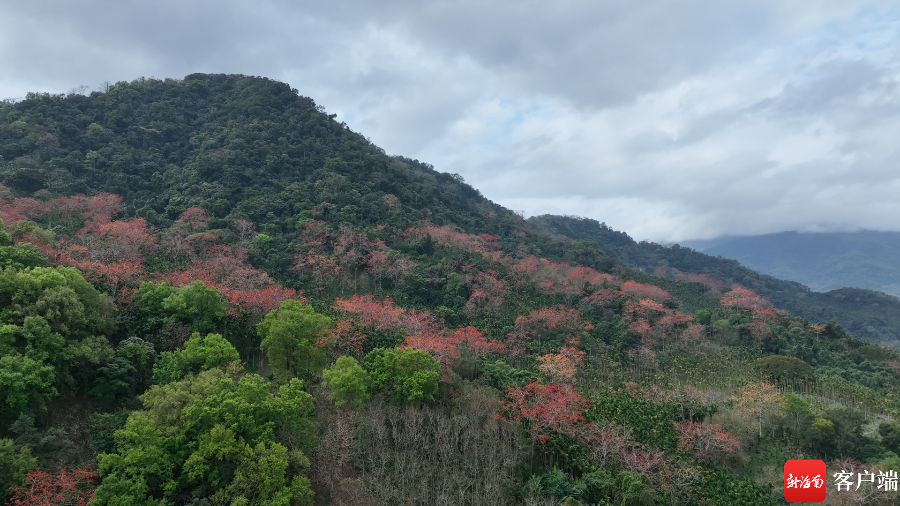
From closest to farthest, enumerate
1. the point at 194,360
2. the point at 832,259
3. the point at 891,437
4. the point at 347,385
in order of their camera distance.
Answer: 1. the point at 347,385
2. the point at 194,360
3. the point at 891,437
4. the point at 832,259

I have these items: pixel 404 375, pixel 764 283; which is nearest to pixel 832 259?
pixel 764 283

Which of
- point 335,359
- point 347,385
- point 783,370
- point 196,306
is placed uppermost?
point 196,306

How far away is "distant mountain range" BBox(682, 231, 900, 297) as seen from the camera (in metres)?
144

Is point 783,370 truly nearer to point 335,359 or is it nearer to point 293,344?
point 335,359

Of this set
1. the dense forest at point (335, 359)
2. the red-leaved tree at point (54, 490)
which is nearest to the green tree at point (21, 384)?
the dense forest at point (335, 359)

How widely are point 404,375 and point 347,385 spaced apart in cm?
273

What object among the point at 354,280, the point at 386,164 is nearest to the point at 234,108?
the point at 386,164

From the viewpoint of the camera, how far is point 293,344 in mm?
21625

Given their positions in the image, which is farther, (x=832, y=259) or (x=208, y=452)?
(x=832, y=259)

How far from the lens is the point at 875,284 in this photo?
139375 millimetres

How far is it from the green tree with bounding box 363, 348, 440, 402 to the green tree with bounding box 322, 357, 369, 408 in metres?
1.34

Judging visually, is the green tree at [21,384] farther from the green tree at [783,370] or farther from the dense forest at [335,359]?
the green tree at [783,370]

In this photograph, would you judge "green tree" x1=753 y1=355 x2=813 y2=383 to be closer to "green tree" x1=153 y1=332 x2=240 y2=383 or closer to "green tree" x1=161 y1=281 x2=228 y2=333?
"green tree" x1=153 y1=332 x2=240 y2=383

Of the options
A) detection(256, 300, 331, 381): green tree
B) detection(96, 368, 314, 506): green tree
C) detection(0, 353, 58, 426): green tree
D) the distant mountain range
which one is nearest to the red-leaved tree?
detection(96, 368, 314, 506): green tree
